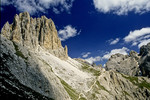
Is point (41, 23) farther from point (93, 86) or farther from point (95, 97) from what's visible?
point (95, 97)

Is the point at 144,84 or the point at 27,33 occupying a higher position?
the point at 27,33

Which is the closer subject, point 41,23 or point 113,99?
point 113,99

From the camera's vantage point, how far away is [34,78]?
51875mm

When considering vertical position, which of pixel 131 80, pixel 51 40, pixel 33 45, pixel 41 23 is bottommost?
pixel 131 80

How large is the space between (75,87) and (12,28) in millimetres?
94894

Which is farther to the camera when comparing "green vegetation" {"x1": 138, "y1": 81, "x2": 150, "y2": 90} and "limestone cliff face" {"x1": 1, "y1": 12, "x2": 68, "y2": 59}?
"green vegetation" {"x1": 138, "y1": 81, "x2": 150, "y2": 90}

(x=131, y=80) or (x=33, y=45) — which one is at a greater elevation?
(x=33, y=45)

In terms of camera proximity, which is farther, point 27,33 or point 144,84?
point 144,84

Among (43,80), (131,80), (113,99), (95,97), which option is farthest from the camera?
(131,80)

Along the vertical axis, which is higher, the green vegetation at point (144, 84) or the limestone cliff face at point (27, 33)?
the limestone cliff face at point (27, 33)

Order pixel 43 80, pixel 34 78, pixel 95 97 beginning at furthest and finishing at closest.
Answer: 1. pixel 95 97
2. pixel 43 80
3. pixel 34 78

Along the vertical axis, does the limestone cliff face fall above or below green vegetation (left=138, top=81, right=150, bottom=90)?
above

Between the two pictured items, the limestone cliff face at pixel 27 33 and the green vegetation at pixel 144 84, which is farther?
the green vegetation at pixel 144 84

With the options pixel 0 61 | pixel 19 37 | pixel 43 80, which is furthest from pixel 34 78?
pixel 19 37
